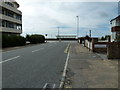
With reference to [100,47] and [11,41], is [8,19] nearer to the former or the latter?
[11,41]

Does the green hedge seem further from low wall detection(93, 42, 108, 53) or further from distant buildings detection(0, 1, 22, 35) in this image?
low wall detection(93, 42, 108, 53)

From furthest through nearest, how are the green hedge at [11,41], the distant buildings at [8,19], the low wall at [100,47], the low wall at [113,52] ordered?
1. the distant buildings at [8,19]
2. the green hedge at [11,41]
3. the low wall at [100,47]
4. the low wall at [113,52]

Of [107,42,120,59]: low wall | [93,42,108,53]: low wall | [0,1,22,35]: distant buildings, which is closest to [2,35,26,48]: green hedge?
[0,1,22,35]: distant buildings

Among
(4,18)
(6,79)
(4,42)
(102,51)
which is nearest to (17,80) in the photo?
(6,79)

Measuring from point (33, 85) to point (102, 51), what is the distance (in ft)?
55.2

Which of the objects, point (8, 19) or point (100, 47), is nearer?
point (100, 47)

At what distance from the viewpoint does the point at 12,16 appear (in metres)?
52.5

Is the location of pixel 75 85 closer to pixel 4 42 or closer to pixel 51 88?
pixel 51 88

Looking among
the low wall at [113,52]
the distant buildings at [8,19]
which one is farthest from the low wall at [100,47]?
the distant buildings at [8,19]

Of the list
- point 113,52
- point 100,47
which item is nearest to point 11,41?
point 100,47

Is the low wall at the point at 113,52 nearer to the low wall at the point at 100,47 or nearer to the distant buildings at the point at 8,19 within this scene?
the low wall at the point at 100,47

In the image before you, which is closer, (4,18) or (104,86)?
(104,86)

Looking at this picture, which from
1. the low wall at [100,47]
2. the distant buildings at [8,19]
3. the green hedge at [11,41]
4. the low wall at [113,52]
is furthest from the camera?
the distant buildings at [8,19]

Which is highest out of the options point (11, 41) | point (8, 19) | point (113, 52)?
point (8, 19)
